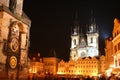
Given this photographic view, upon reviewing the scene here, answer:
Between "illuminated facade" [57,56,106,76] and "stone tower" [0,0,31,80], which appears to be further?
"illuminated facade" [57,56,106,76]

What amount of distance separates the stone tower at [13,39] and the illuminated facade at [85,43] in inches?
2695

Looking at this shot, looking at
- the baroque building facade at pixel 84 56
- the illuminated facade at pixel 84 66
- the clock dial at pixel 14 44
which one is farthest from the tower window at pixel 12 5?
the illuminated facade at pixel 84 66

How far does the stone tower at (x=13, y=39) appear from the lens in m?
21.0

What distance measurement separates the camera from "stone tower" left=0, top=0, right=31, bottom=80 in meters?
21.0

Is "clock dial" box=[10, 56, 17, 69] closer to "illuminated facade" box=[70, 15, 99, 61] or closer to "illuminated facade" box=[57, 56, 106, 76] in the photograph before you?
"illuminated facade" box=[57, 56, 106, 76]

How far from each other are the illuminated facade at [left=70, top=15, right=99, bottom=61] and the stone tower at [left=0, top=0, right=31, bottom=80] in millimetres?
Answer: 68456

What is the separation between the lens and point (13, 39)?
901 inches

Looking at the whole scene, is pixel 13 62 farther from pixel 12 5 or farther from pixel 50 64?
pixel 50 64

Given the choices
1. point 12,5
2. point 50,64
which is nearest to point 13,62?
point 12,5

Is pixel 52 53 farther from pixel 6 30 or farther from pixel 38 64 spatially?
pixel 6 30

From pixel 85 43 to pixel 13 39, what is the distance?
77022mm

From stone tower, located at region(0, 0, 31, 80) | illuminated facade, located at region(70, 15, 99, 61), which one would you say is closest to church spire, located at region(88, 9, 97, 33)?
illuminated facade, located at region(70, 15, 99, 61)

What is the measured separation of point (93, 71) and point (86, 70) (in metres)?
2.99

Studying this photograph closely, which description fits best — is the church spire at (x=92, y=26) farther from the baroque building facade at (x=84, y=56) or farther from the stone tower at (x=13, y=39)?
the stone tower at (x=13, y=39)
